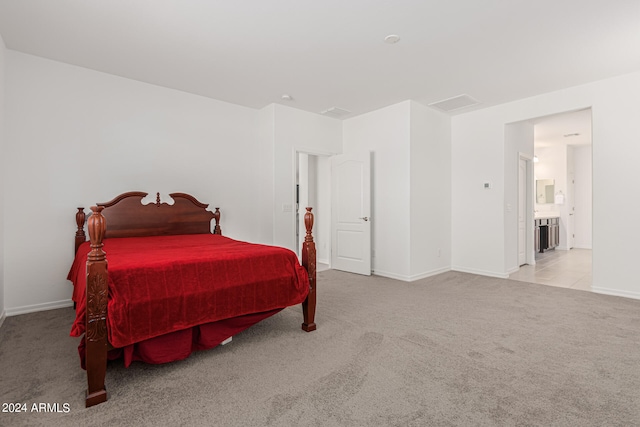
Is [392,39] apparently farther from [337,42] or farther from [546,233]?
[546,233]

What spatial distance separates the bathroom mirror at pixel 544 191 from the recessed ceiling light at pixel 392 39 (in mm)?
7417

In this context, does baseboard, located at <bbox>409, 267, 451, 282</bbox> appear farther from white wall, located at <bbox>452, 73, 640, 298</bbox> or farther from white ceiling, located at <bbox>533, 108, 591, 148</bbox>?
white ceiling, located at <bbox>533, 108, 591, 148</bbox>

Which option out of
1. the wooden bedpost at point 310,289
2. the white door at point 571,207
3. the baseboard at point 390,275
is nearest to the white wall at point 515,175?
the baseboard at point 390,275

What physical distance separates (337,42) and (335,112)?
224 cm

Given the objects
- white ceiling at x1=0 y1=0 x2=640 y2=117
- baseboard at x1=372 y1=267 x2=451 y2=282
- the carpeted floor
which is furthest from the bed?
baseboard at x1=372 y1=267 x2=451 y2=282

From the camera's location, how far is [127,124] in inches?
163

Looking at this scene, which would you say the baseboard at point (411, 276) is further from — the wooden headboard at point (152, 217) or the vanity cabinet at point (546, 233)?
the vanity cabinet at point (546, 233)

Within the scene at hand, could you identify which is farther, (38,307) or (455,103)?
(455,103)

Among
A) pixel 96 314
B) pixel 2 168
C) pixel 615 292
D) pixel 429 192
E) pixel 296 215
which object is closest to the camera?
pixel 96 314

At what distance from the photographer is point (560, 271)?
5.62 meters

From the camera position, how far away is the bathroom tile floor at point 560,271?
479 cm

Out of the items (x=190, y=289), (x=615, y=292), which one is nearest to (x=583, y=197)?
(x=615, y=292)

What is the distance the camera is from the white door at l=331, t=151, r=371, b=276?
5.34 metres

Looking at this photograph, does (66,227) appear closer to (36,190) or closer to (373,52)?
(36,190)
